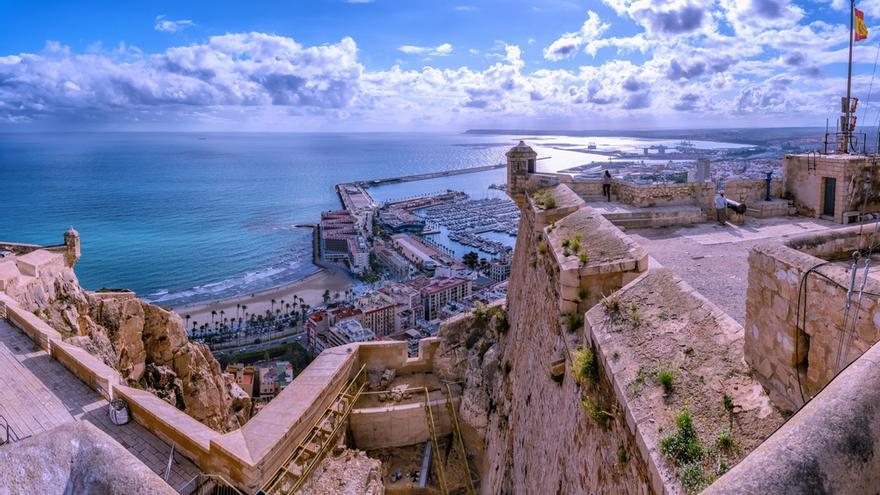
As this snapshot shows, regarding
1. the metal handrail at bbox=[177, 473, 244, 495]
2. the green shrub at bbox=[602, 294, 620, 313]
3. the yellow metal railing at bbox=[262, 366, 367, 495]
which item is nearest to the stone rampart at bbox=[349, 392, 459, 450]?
the yellow metal railing at bbox=[262, 366, 367, 495]

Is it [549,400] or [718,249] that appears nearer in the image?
[549,400]

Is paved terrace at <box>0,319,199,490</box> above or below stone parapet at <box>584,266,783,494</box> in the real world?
below

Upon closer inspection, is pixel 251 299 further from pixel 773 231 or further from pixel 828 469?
pixel 828 469

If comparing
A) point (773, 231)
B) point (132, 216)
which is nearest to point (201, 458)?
point (773, 231)

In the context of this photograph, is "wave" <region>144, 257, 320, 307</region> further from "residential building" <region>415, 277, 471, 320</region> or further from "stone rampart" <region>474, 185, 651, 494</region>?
"stone rampart" <region>474, 185, 651, 494</region>

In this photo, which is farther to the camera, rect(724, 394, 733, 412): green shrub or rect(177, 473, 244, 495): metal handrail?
rect(177, 473, 244, 495): metal handrail

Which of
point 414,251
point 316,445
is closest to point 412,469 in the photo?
point 316,445

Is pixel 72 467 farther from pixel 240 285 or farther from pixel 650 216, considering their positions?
pixel 240 285
